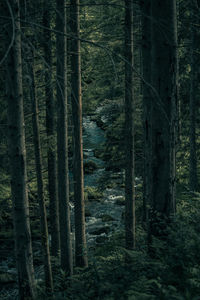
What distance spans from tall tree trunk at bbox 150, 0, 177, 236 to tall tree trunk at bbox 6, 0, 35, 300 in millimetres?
2139

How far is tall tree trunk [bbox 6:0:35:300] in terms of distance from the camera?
4.95m

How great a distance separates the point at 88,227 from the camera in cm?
1688

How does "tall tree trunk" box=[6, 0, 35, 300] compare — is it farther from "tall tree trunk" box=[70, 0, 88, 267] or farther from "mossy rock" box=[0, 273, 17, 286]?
"mossy rock" box=[0, 273, 17, 286]

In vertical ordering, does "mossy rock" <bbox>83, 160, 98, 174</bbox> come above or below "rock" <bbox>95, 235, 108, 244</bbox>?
above

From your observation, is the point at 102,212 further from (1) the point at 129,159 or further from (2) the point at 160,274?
(2) the point at 160,274

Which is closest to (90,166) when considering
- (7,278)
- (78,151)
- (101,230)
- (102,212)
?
(102,212)

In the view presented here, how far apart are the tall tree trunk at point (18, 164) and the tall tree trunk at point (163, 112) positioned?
2139 mm

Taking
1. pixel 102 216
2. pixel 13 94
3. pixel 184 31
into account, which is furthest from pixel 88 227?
pixel 13 94

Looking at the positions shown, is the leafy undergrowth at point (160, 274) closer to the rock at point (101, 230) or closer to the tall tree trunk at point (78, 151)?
the tall tree trunk at point (78, 151)

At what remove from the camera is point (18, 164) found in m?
5.23

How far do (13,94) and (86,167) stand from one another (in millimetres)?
19115

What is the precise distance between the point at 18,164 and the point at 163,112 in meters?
2.48

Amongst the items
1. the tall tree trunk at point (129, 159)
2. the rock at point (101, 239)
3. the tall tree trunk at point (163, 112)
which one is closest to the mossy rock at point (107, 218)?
the rock at point (101, 239)

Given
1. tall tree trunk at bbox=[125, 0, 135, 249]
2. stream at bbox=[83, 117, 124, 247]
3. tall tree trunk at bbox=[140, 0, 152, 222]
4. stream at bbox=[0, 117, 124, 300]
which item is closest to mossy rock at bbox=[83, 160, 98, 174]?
stream at bbox=[0, 117, 124, 300]
